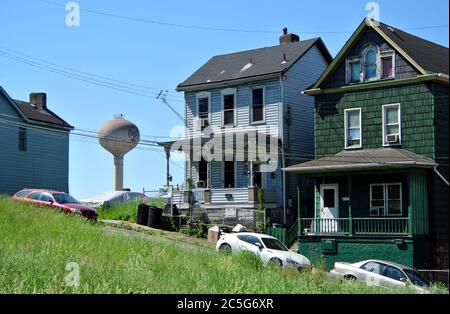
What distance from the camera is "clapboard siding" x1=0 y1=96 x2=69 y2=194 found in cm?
3944

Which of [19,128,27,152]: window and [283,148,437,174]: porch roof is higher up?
[19,128,27,152]: window

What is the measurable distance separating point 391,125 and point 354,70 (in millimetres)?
3264

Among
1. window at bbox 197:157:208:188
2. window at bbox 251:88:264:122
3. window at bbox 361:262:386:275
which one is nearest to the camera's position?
window at bbox 361:262:386:275

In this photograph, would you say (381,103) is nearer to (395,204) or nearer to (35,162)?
(395,204)

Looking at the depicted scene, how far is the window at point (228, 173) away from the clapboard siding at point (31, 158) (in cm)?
1099

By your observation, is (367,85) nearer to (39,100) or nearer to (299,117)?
(299,117)

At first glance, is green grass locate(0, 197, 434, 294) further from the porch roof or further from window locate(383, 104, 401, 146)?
window locate(383, 104, 401, 146)

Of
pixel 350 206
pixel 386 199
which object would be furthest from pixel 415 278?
pixel 386 199

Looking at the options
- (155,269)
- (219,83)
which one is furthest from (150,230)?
(155,269)

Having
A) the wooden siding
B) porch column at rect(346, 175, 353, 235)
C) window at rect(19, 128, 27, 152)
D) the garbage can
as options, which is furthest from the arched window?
window at rect(19, 128, 27, 152)

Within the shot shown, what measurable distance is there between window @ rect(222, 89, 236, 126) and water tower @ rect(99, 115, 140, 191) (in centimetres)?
1072

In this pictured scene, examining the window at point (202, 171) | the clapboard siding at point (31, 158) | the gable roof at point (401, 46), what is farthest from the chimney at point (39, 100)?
the gable roof at point (401, 46)

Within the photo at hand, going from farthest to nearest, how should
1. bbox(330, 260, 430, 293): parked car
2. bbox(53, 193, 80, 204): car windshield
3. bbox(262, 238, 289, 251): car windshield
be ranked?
bbox(53, 193, 80, 204): car windshield, bbox(262, 238, 289, 251): car windshield, bbox(330, 260, 430, 293): parked car

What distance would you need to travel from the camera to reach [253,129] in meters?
36.1
